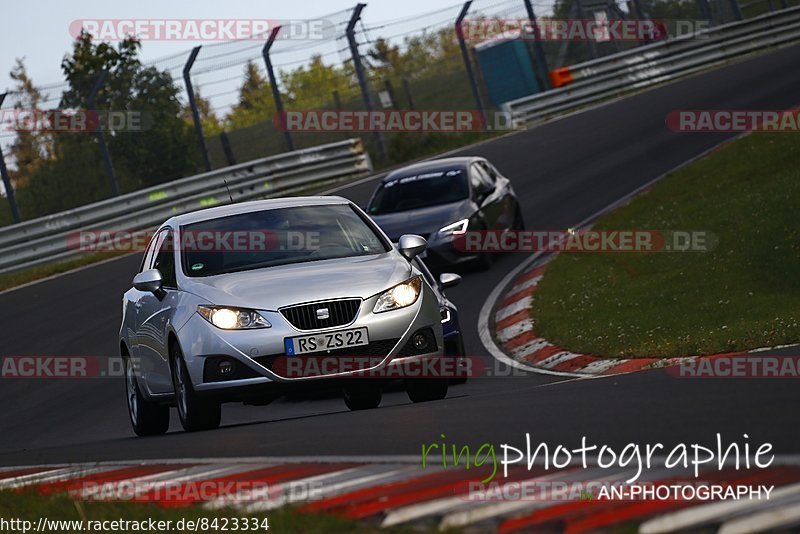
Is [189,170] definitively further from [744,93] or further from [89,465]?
[89,465]

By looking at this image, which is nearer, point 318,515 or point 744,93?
point 318,515

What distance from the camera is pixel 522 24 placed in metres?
33.4

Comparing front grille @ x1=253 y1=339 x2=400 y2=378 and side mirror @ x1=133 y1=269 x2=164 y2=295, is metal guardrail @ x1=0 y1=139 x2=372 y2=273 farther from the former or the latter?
front grille @ x1=253 y1=339 x2=400 y2=378

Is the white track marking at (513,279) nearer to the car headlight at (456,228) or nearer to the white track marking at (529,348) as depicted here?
the white track marking at (529,348)

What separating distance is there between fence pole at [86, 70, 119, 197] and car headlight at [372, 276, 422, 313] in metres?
17.2

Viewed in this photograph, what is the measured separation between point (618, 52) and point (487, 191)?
16.5m

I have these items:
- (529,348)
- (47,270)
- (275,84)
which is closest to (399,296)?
(529,348)

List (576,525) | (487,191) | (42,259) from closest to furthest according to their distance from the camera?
1. (576,525)
2. (487,191)
3. (42,259)

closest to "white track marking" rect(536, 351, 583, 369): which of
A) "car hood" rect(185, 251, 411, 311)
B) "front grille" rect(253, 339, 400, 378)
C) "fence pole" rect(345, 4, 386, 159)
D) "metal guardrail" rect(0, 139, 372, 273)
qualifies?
"car hood" rect(185, 251, 411, 311)

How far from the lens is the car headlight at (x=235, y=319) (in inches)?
355

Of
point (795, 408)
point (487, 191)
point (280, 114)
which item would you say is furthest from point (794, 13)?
point (795, 408)

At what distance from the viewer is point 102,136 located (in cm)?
2594

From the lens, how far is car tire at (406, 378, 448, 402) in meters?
9.89

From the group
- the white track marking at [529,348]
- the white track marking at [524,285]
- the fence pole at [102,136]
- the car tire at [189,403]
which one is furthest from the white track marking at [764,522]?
the fence pole at [102,136]
